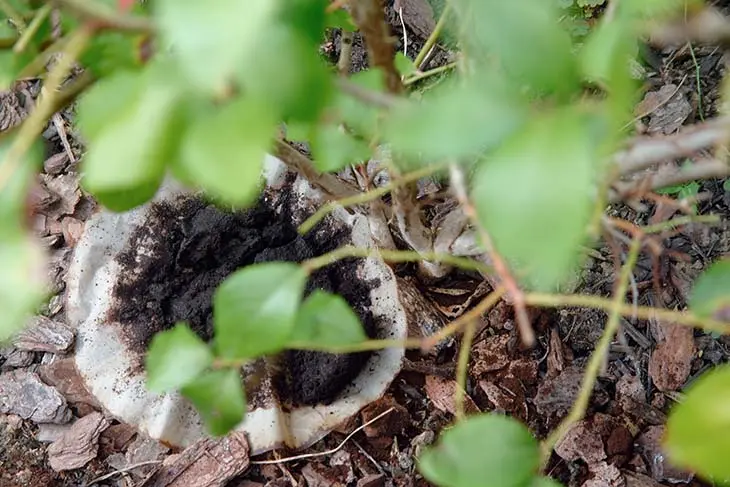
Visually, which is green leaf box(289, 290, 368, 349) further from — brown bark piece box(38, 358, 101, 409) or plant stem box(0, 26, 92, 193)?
brown bark piece box(38, 358, 101, 409)

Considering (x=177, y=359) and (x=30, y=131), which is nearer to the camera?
(x=30, y=131)

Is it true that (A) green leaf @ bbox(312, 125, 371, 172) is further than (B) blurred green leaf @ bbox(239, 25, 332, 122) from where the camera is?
Yes

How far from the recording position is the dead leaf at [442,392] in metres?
1.03

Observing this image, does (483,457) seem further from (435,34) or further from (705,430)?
(435,34)

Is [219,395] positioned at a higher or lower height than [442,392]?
higher

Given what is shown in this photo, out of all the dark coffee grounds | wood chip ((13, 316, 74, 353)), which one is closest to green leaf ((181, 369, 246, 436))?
the dark coffee grounds

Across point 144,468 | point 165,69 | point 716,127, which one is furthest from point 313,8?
point 144,468

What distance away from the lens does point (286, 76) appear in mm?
293

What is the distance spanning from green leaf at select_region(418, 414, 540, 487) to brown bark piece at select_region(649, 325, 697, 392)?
0.67m

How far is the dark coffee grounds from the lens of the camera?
0.99 metres

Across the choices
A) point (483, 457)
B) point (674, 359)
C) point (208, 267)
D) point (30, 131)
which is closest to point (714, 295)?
point (483, 457)

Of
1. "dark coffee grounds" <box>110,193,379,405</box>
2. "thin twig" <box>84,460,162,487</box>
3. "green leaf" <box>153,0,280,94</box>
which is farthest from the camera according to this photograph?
"thin twig" <box>84,460,162,487</box>

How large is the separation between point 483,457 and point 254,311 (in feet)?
0.49

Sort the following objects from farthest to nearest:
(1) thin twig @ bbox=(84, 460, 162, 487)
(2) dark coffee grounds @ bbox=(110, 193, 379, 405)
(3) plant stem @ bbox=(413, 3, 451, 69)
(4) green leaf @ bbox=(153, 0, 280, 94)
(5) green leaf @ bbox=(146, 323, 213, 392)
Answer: (1) thin twig @ bbox=(84, 460, 162, 487)
(2) dark coffee grounds @ bbox=(110, 193, 379, 405)
(3) plant stem @ bbox=(413, 3, 451, 69)
(5) green leaf @ bbox=(146, 323, 213, 392)
(4) green leaf @ bbox=(153, 0, 280, 94)
